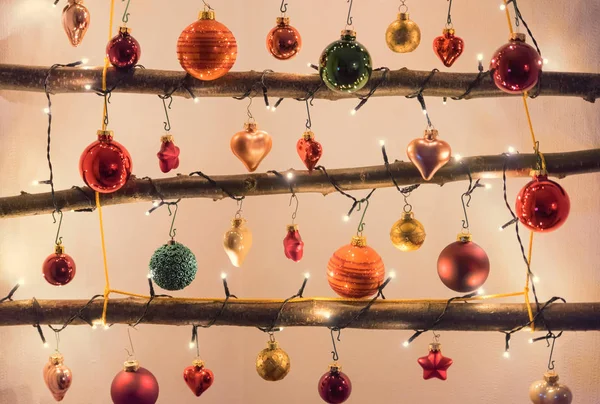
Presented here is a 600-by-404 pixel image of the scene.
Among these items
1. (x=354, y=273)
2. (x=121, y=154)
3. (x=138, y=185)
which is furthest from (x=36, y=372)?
(x=354, y=273)

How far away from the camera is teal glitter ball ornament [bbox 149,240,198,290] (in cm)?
178

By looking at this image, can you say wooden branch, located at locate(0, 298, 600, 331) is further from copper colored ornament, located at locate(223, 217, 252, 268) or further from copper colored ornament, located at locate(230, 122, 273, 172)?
copper colored ornament, located at locate(230, 122, 273, 172)

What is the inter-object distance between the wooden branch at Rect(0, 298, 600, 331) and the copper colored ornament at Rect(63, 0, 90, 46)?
0.68 metres

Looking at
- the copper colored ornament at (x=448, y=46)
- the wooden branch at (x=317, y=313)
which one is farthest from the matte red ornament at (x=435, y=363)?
the copper colored ornament at (x=448, y=46)

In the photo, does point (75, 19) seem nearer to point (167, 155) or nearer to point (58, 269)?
point (167, 155)

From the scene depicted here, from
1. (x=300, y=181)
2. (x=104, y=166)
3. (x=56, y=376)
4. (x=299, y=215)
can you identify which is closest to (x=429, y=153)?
(x=300, y=181)

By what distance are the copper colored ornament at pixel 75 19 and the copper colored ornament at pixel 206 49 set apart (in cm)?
30

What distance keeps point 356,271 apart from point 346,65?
494 millimetres

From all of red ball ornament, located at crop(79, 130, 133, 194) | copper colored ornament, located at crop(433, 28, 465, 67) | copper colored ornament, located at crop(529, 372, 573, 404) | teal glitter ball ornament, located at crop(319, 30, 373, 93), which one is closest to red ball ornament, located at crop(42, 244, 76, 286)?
red ball ornament, located at crop(79, 130, 133, 194)

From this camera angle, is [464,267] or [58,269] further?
[58,269]

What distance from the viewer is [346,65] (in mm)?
1539

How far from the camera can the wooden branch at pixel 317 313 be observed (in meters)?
1.78

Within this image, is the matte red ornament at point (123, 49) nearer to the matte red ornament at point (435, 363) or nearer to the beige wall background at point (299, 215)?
the beige wall background at point (299, 215)

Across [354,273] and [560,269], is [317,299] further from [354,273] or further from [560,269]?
[560,269]
